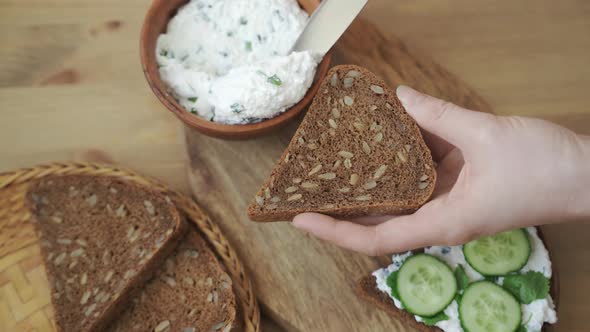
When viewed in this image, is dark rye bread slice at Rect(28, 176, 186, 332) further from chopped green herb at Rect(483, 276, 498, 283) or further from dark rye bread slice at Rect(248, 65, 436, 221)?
chopped green herb at Rect(483, 276, 498, 283)

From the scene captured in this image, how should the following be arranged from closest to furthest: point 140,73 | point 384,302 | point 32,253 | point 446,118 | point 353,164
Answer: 1. point 446,118
2. point 353,164
3. point 384,302
4. point 32,253
5. point 140,73

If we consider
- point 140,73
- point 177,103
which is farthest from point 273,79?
point 140,73

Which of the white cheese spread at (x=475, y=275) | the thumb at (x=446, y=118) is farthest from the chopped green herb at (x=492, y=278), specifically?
the thumb at (x=446, y=118)

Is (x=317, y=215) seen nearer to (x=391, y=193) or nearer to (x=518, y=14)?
(x=391, y=193)

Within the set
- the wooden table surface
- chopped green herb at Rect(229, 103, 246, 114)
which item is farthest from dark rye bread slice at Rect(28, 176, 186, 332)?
chopped green herb at Rect(229, 103, 246, 114)

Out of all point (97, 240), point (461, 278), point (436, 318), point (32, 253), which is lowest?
point (32, 253)

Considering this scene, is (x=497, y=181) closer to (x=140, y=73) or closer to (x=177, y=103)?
(x=177, y=103)

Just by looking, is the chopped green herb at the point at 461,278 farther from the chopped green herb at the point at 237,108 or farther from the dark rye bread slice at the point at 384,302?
the chopped green herb at the point at 237,108

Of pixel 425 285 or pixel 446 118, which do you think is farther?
pixel 425 285
